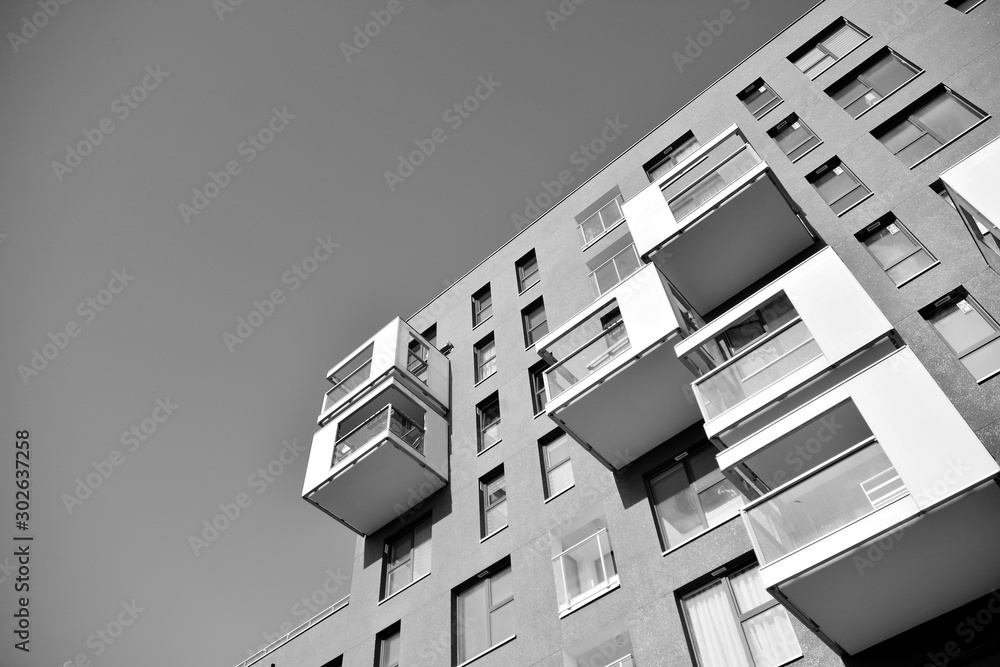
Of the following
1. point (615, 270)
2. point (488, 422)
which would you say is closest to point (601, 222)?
point (615, 270)

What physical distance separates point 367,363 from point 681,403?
1093 centimetres

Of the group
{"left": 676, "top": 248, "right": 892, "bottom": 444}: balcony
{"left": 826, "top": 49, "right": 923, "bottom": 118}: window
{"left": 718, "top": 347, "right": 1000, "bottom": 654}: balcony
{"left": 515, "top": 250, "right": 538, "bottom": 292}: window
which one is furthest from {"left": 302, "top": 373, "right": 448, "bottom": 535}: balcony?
{"left": 826, "top": 49, "right": 923, "bottom": 118}: window

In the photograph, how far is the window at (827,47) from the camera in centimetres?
1911

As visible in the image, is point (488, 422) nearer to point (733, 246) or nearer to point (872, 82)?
point (733, 246)

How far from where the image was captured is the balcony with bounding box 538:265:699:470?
Result: 14492mm

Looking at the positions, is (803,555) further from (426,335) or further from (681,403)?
(426,335)

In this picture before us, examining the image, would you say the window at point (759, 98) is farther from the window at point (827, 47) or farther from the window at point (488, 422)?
the window at point (488, 422)

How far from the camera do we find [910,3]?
59.6 feet

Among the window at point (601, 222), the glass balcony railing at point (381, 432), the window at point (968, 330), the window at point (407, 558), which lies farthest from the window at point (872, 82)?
the window at point (407, 558)

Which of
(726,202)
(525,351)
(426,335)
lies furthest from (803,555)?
(426,335)

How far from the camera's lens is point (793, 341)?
12.1 m

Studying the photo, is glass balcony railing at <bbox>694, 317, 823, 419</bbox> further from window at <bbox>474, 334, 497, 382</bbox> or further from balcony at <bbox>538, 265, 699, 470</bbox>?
window at <bbox>474, 334, 497, 382</bbox>

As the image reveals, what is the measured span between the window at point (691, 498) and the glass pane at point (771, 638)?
1.82m

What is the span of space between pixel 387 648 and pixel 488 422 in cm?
617
